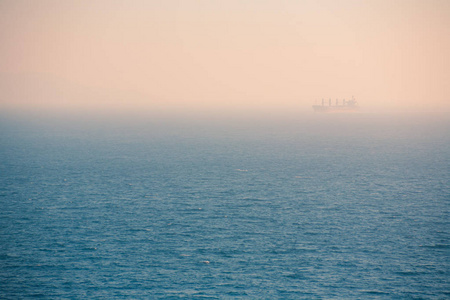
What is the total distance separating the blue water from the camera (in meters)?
38.9

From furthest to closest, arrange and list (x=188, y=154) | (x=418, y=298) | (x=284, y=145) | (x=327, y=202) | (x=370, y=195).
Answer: (x=284, y=145) → (x=188, y=154) → (x=370, y=195) → (x=327, y=202) → (x=418, y=298)

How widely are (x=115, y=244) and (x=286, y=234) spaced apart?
20.1 m

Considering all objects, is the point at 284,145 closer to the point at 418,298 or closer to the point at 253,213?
the point at 253,213

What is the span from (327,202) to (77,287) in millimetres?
40405

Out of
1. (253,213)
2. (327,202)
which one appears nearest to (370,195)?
(327,202)

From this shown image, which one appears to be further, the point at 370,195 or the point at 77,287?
the point at 370,195

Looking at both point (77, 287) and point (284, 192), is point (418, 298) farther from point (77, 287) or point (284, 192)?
point (284, 192)

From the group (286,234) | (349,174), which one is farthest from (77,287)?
(349,174)

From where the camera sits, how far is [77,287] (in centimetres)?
3841

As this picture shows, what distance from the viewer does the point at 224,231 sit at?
169ft

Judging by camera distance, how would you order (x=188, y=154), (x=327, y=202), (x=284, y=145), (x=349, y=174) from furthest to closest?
(x=284, y=145) → (x=188, y=154) → (x=349, y=174) → (x=327, y=202)

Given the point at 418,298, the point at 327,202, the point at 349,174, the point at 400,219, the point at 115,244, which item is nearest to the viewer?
the point at 418,298

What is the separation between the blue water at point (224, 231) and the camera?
3894 cm

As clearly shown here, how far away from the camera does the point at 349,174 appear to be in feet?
295
